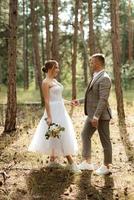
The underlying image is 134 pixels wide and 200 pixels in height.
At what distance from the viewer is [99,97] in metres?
9.13

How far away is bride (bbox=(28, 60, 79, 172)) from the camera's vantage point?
9836mm

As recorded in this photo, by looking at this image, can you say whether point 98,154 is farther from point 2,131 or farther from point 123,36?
point 123,36

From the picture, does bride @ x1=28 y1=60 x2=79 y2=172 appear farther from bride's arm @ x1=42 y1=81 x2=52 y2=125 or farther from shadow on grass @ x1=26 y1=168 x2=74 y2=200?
shadow on grass @ x1=26 y1=168 x2=74 y2=200

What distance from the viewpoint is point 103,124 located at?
30.5 feet

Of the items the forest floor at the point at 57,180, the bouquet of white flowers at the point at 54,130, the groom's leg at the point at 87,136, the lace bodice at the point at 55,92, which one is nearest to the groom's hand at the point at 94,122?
the groom's leg at the point at 87,136

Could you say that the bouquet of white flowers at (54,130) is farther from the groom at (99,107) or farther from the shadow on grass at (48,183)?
the shadow on grass at (48,183)

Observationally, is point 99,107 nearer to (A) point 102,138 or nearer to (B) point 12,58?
(A) point 102,138

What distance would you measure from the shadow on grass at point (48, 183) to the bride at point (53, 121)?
45cm

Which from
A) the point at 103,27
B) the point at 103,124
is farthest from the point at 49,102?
the point at 103,27

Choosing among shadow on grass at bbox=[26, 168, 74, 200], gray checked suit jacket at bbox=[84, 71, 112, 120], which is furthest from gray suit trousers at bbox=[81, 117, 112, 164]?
shadow on grass at bbox=[26, 168, 74, 200]

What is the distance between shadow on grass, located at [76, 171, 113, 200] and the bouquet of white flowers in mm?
1024

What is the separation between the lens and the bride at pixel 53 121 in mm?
9836

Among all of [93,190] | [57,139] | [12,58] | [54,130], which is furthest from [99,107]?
[12,58]

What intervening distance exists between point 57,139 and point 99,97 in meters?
1.53
